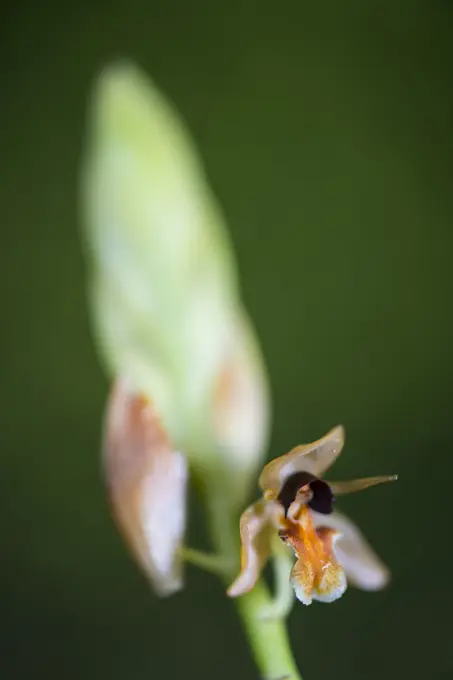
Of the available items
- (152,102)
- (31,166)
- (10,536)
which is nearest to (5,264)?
(31,166)

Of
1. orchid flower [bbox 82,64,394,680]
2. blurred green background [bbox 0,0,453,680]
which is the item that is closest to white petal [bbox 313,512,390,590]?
orchid flower [bbox 82,64,394,680]

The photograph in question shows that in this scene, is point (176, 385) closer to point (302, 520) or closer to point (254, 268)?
point (302, 520)

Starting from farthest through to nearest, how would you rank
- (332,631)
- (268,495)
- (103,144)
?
(332,631) < (103,144) < (268,495)

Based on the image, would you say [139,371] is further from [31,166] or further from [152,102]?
[31,166]

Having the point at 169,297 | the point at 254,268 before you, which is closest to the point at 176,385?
the point at 169,297

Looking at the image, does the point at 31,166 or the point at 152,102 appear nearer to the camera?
the point at 152,102

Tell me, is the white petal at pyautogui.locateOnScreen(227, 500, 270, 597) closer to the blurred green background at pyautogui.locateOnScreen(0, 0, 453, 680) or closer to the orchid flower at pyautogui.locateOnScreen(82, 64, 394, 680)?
the orchid flower at pyautogui.locateOnScreen(82, 64, 394, 680)
